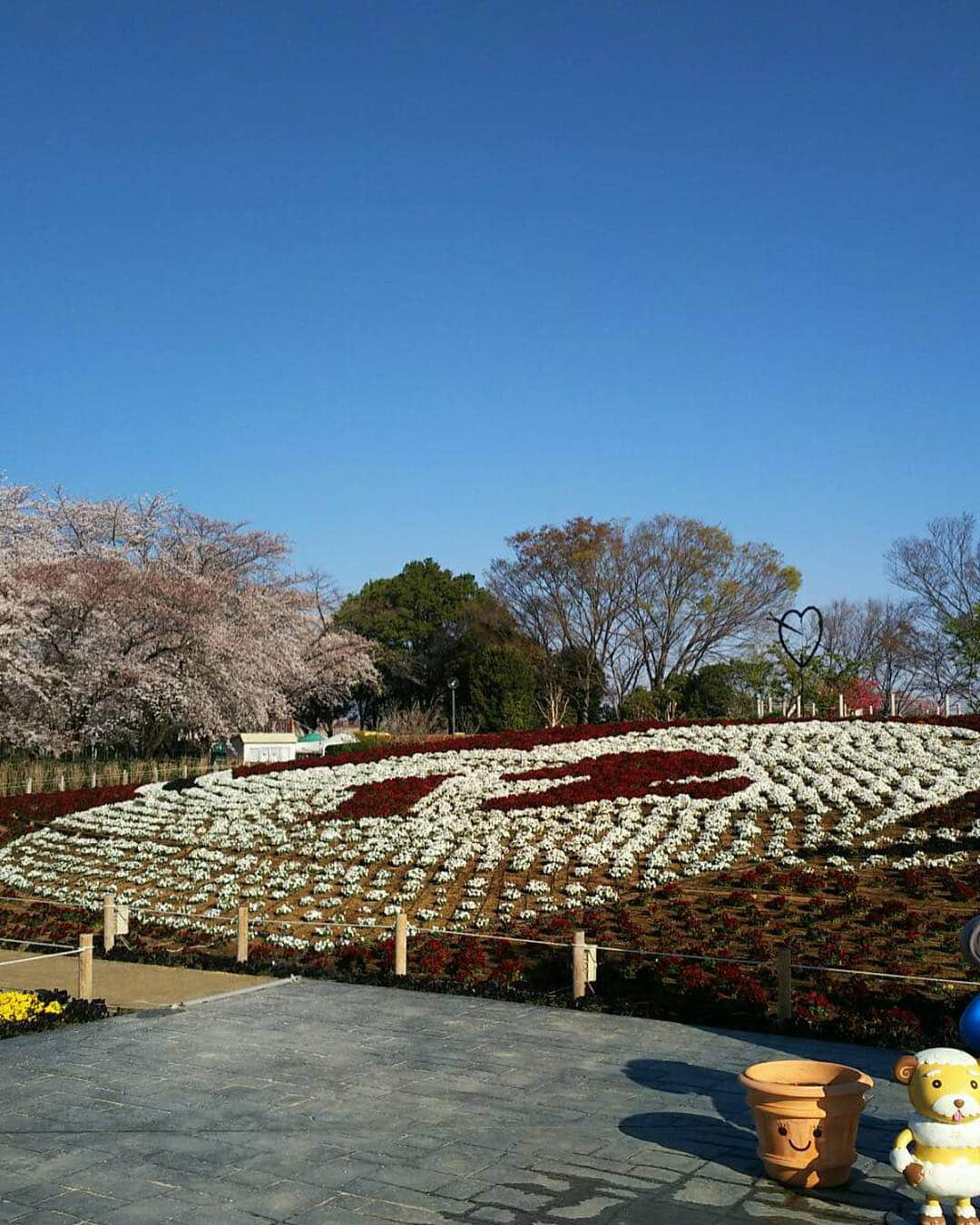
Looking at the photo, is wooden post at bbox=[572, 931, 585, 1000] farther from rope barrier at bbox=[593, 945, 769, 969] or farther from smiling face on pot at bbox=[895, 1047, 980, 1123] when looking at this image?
smiling face on pot at bbox=[895, 1047, 980, 1123]

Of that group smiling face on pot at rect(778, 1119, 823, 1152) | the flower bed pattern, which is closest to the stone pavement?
smiling face on pot at rect(778, 1119, 823, 1152)

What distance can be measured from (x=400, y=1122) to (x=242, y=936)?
7021 mm

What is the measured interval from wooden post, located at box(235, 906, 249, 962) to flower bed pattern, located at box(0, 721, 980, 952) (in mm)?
886

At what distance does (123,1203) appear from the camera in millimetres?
6398

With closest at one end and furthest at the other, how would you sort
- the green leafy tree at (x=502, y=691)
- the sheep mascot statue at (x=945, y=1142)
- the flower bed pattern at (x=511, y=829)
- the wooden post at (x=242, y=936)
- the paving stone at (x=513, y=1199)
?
the sheep mascot statue at (x=945, y=1142)
the paving stone at (x=513, y=1199)
the wooden post at (x=242, y=936)
the flower bed pattern at (x=511, y=829)
the green leafy tree at (x=502, y=691)

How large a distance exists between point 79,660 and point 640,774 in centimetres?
Answer: 2200

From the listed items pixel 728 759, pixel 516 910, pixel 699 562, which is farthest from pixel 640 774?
pixel 699 562

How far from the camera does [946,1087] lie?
18.9 ft

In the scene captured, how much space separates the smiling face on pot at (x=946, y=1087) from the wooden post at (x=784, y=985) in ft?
16.1

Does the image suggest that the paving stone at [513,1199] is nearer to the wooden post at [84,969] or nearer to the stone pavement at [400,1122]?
the stone pavement at [400,1122]

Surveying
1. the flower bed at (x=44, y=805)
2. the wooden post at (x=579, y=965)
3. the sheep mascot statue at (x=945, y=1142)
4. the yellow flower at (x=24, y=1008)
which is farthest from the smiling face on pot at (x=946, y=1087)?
the flower bed at (x=44, y=805)

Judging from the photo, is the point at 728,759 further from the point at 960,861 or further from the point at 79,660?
the point at 79,660

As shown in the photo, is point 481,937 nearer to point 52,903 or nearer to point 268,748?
point 52,903

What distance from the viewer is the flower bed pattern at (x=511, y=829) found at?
650 inches
